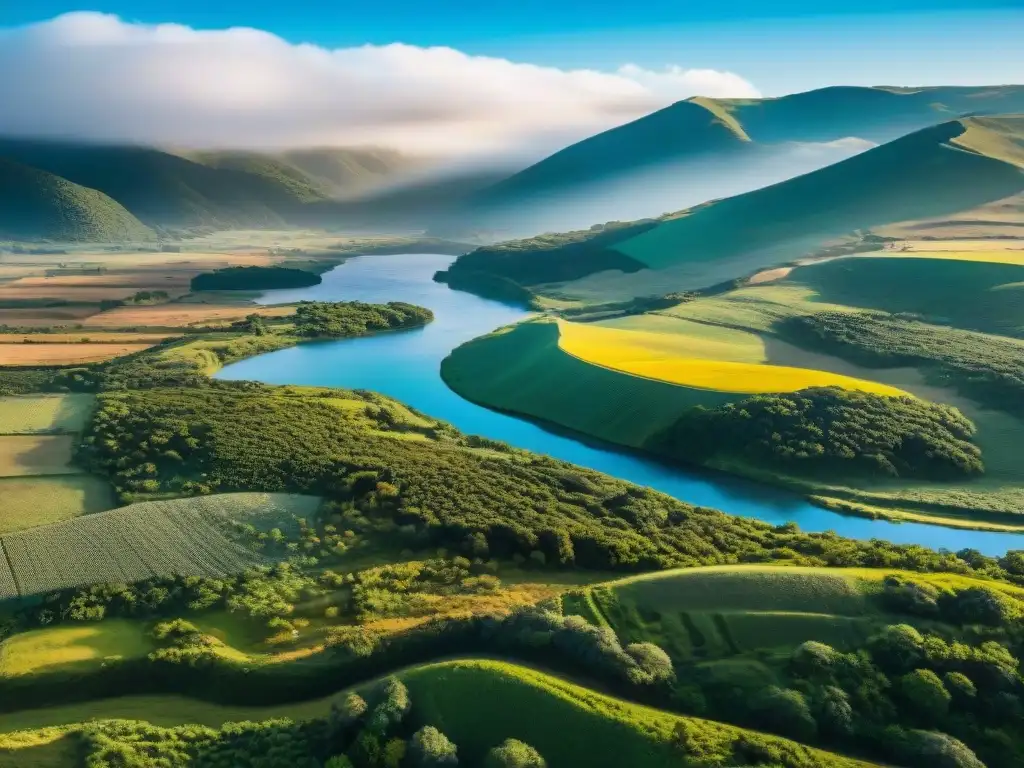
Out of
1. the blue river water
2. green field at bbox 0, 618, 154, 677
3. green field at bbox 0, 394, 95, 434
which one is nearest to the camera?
green field at bbox 0, 618, 154, 677

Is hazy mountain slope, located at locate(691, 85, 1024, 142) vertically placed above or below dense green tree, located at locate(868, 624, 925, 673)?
above

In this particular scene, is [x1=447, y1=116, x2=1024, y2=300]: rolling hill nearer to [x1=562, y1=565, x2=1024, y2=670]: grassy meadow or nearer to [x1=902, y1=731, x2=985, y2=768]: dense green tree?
[x1=562, y1=565, x2=1024, y2=670]: grassy meadow

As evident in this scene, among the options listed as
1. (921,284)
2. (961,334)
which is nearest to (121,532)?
(961,334)

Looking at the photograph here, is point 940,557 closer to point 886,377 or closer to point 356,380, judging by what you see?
point 886,377

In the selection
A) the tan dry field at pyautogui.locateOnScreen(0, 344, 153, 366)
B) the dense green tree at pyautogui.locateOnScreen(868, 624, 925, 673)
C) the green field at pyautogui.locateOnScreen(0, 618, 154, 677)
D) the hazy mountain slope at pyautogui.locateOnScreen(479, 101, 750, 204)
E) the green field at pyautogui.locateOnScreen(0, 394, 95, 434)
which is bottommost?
the green field at pyautogui.locateOnScreen(0, 618, 154, 677)

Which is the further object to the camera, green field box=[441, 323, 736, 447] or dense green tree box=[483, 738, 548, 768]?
green field box=[441, 323, 736, 447]

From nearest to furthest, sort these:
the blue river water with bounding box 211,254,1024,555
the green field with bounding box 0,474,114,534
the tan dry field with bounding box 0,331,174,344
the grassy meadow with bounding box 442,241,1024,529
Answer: the green field with bounding box 0,474,114,534 < the blue river water with bounding box 211,254,1024,555 < the grassy meadow with bounding box 442,241,1024,529 < the tan dry field with bounding box 0,331,174,344

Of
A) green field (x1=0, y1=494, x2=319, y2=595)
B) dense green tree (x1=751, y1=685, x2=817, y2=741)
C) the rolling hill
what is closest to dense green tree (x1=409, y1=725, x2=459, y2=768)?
dense green tree (x1=751, y1=685, x2=817, y2=741)
